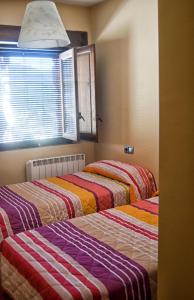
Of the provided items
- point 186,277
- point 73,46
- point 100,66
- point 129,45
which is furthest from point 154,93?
point 186,277

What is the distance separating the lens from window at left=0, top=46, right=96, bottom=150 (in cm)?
383

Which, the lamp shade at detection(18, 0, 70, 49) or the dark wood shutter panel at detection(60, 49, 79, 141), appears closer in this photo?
the lamp shade at detection(18, 0, 70, 49)

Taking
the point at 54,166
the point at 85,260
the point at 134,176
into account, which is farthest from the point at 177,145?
the point at 54,166

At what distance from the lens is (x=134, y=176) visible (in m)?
3.32

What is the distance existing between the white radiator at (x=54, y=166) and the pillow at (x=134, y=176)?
630mm

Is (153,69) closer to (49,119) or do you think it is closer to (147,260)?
(49,119)

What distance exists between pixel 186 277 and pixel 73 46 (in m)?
3.73

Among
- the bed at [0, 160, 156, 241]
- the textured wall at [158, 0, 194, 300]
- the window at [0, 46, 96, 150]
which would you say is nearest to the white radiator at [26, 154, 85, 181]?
the window at [0, 46, 96, 150]

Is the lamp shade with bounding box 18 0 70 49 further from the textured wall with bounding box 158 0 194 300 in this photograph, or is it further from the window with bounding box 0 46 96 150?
the textured wall with bounding box 158 0 194 300

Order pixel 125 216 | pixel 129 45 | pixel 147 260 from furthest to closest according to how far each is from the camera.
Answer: pixel 129 45, pixel 125 216, pixel 147 260

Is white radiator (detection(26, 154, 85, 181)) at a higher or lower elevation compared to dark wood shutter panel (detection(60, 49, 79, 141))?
lower

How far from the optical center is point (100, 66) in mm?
4141

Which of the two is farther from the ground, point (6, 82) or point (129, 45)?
point (129, 45)

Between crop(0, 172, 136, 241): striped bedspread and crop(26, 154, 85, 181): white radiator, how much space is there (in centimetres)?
41
